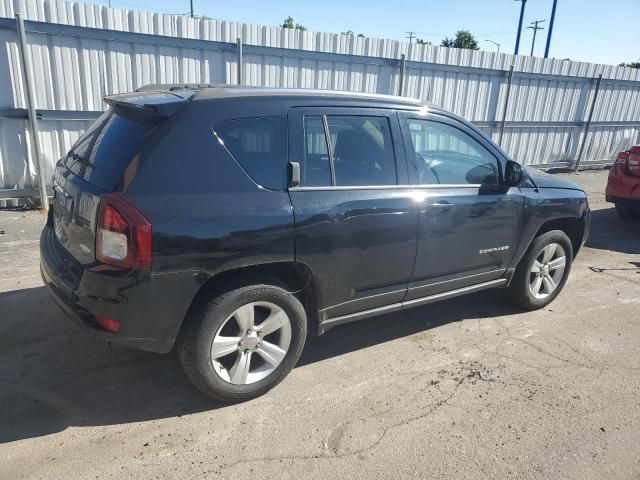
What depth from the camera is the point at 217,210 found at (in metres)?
2.80

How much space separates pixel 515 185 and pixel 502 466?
231cm

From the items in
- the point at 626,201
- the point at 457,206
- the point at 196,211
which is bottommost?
the point at 626,201

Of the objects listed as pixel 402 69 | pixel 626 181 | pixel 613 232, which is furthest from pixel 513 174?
pixel 402 69

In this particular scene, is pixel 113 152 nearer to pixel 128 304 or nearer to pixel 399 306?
pixel 128 304

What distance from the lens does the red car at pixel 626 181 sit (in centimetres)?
751

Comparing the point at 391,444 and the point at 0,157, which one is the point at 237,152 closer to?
the point at 391,444

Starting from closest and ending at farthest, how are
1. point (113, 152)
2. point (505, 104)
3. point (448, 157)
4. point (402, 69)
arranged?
1. point (113, 152)
2. point (448, 157)
3. point (402, 69)
4. point (505, 104)

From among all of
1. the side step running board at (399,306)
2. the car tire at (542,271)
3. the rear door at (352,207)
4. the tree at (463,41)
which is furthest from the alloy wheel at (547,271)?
the tree at (463,41)

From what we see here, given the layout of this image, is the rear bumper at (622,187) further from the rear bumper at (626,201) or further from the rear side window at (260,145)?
the rear side window at (260,145)

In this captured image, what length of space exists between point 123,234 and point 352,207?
55.8 inches

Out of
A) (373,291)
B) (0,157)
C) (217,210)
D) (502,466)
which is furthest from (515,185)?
(0,157)

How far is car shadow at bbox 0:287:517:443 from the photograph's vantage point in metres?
2.97

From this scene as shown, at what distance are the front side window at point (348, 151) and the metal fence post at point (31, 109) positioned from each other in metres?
5.07

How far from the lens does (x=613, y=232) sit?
799cm
